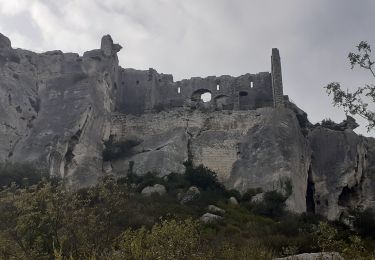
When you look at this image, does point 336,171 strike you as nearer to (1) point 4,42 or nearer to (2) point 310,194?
(2) point 310,194

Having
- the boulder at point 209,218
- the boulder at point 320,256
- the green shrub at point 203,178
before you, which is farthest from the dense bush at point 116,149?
the boulder at point 320,256

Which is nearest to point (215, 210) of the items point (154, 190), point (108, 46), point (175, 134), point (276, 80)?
point (154, 190)

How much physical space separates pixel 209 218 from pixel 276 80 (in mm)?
16276

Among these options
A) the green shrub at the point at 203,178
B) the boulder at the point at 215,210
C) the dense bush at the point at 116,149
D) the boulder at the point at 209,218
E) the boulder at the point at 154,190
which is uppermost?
the dense bush at the point at 116,149

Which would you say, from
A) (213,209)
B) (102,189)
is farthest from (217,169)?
(102,189)

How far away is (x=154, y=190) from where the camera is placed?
30562mm

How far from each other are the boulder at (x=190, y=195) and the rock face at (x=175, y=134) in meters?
2.90

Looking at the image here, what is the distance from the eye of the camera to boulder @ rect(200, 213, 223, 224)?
25087 millimetres

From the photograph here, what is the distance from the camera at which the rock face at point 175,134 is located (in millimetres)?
33344

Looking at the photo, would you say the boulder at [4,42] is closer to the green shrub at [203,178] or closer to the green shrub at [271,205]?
the green shrub at [203,178]

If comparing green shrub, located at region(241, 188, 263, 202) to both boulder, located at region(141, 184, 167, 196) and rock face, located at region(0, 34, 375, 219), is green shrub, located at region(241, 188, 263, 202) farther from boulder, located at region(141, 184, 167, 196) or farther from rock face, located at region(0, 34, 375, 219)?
boulder, located at region(141, 184, 167, 196)

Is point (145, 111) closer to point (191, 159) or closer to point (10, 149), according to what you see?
point (191, 159)

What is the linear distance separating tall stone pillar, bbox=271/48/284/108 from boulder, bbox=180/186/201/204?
393 inches

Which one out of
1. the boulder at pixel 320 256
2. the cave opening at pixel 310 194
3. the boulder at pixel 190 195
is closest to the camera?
the boulder at pixel 320 256
